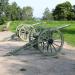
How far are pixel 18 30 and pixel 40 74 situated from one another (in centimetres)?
1050

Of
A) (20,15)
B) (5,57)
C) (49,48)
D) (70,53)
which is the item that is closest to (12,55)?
(5,57)

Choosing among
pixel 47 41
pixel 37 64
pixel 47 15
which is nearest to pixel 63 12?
pixel 47 15

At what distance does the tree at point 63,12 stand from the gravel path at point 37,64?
78918mm

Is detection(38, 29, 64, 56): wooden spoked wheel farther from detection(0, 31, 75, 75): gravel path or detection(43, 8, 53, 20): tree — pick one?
detection(43, 8, 53, 20): tree

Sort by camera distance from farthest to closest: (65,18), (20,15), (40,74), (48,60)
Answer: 1. (65,18)
2. (20,15)
3. (48,60)
4. (40,74)

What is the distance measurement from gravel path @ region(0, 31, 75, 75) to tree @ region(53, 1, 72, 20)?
259 feet

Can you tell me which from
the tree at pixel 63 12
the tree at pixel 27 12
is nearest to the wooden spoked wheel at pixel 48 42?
the tree at pixel 27 12

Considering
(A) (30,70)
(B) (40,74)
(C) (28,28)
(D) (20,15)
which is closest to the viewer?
(B) (40,74)

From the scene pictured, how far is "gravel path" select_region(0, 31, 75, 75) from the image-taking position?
360 inches

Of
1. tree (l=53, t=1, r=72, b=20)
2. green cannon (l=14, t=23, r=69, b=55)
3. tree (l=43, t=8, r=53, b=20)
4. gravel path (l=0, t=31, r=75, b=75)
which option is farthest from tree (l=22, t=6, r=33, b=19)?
gravel path (l=0, t=31, r=75, b=75)

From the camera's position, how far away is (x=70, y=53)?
1304cm

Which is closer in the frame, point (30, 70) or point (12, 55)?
point (30, 70)

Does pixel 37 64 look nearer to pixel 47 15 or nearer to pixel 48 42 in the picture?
pixel 48 42

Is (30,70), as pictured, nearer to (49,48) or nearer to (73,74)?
(73,74)
